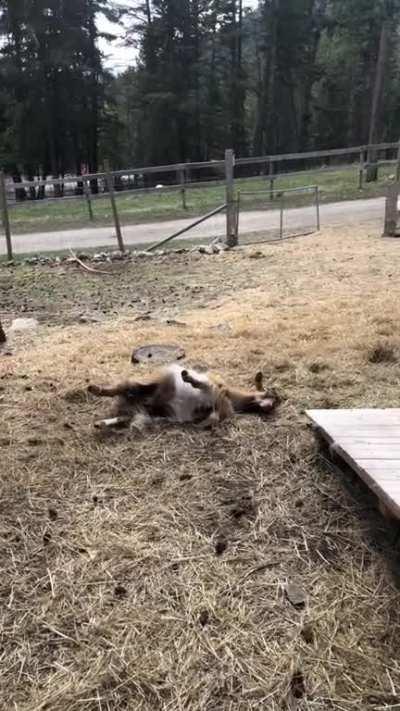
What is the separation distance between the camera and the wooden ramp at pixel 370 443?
210 centimetres

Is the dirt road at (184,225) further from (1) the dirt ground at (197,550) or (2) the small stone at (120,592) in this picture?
(2) the small stone at (120,592)

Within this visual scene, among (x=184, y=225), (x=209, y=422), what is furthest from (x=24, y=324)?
(x=184, y=225)

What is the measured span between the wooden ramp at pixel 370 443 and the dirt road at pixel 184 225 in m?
8.07

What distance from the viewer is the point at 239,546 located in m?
2.12

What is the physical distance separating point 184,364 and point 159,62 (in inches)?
1165

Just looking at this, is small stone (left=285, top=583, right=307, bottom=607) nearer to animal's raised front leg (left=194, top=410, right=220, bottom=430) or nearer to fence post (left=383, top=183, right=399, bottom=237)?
animal's raised front leg (left=194, top=410, right=220, bottom=430)

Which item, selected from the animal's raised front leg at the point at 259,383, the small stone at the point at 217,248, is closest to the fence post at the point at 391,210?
the small stone at the point at 217,248

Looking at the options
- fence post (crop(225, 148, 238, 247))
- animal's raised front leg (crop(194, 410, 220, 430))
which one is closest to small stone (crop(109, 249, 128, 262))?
fence post (crop(225, 148, 238, 247))

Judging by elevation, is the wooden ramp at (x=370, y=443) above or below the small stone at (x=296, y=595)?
above

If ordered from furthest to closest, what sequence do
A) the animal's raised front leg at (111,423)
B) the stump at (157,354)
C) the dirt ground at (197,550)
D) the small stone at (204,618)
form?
the stump at (157,354), the animal's raised front leg at (111,423), the small stone at (204,618), the dirt ground at (197,550)

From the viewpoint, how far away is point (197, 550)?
6.90ft

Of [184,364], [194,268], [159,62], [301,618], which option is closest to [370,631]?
[301,618]

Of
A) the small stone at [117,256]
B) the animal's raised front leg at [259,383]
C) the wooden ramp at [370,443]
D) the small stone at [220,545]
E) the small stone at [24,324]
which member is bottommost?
the small stone at [220,545]

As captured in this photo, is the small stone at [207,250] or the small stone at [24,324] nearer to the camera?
the small stone at [24,324]
